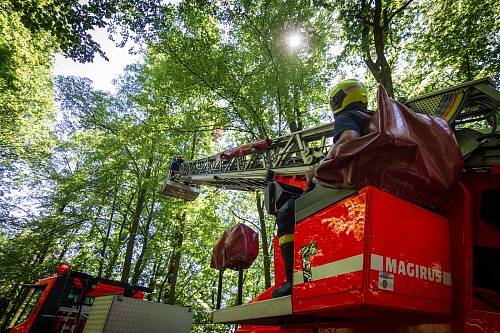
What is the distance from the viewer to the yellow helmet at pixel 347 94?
321cm

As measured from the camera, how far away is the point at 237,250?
4.97m

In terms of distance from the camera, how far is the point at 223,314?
3766 millimetres

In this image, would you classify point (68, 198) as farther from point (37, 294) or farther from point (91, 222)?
point (37, 294)

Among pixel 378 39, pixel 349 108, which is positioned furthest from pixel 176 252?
pixel 349 108

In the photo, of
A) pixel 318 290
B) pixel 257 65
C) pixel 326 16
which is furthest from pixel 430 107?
pixel 326 16

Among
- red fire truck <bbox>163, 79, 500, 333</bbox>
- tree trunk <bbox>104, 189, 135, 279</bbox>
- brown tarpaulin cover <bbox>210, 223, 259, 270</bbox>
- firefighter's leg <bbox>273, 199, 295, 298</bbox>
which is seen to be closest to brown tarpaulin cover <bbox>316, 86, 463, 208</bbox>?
red fire truck <bbox>163, 79, 500, 333</bbox>

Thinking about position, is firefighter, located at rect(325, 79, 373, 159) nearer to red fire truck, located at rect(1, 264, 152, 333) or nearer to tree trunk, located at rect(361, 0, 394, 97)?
tree trunk, located at rect(361, 0, 394, 97)

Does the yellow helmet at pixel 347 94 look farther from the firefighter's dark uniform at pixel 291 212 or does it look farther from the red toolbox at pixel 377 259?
the red toolbox at pixel 377 259

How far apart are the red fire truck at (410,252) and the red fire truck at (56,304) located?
7.58 metres

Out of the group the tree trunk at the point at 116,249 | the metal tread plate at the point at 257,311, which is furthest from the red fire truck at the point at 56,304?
the tree trunk at the point at 116,249

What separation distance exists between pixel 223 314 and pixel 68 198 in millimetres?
15941

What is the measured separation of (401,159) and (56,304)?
9.79 m

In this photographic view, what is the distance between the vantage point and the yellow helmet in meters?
3.21

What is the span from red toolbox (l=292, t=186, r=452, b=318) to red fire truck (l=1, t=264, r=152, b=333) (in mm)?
7865
